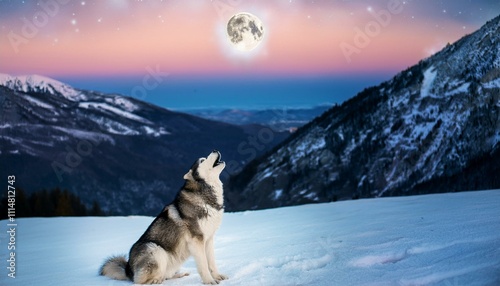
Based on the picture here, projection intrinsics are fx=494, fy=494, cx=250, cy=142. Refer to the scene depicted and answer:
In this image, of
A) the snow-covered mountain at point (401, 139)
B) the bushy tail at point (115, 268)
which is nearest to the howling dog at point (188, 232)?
the bushy tail at point (115, 268)

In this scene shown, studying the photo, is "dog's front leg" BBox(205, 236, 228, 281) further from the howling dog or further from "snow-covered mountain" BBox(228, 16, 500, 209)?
"snow-covered mountain" BBox(228, 16, 500, 209)

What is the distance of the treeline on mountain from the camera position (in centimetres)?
5672

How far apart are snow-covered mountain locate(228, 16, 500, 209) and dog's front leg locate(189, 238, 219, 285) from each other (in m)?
115

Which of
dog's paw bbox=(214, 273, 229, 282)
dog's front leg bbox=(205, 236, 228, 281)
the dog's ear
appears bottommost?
dog's paw bbox=(214, 273, 229, 282)

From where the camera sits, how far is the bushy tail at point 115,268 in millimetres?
7664

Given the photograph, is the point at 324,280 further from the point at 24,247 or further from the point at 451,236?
the point at 24,247

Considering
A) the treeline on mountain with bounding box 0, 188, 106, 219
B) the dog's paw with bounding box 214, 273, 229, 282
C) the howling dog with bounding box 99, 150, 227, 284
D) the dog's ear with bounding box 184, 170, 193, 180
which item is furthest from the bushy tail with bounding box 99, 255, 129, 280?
the treeline on mountain with bounding box 0, 188, 106, 219

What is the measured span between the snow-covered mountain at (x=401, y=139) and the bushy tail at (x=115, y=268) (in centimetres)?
11471

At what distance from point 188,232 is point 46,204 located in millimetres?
59051

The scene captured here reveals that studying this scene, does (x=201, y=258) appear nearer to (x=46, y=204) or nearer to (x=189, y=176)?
(x=189, y=176)

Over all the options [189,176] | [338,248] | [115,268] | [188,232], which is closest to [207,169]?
[189,176]

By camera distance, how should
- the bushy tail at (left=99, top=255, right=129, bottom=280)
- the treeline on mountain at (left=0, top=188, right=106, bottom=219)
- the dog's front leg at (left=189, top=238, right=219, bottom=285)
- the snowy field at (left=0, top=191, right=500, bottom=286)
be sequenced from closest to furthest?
the snowy field at (left=0, top=191, right=500, bottom=286) < the dog's front leg at (left=189, top=238, right=219, bottom=285) < the bushy tail at (left=99, top=255, right=129, bottom=280) < the treeline on mountain at (left=0, top=188, right=106, bottom=219)

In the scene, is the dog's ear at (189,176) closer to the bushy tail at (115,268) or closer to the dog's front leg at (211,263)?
the dog's front leg at (211,263)

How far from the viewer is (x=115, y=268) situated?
7.74 meters
